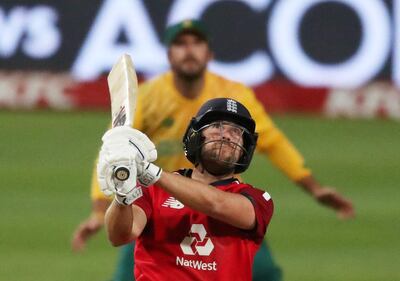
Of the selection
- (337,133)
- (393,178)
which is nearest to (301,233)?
(393,178)

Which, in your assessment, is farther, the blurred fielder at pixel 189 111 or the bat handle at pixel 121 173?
the blurred fielder at pixel 189 111

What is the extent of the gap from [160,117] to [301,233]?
3.79 m

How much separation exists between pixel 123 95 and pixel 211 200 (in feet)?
1.87

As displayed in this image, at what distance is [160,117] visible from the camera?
8680 millimetres

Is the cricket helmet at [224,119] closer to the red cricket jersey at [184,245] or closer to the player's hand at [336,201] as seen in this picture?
the red cricket jersey at [184,245]

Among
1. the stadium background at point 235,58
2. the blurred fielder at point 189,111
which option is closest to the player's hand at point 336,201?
the blurred fielder at point 189,111

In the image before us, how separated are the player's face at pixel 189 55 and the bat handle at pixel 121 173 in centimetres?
345

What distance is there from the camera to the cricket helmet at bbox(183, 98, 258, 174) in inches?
243

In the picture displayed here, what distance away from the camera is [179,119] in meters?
8.73

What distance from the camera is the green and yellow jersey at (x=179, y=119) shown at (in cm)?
859

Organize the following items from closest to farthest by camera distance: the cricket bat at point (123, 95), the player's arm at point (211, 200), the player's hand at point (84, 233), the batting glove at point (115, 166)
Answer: the batting glove at point (115, 166)
the cricket bat at point (123, 95)
the player's arm at point (211, 200)
the player's hand at point (84, 233)

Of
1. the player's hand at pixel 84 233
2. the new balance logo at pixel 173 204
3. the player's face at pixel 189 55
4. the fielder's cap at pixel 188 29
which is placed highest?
the fielder's cap at pixel 188 29

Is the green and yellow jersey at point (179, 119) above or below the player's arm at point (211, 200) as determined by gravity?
above

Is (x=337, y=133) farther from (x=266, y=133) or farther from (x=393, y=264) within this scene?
(x=266, y=133)
